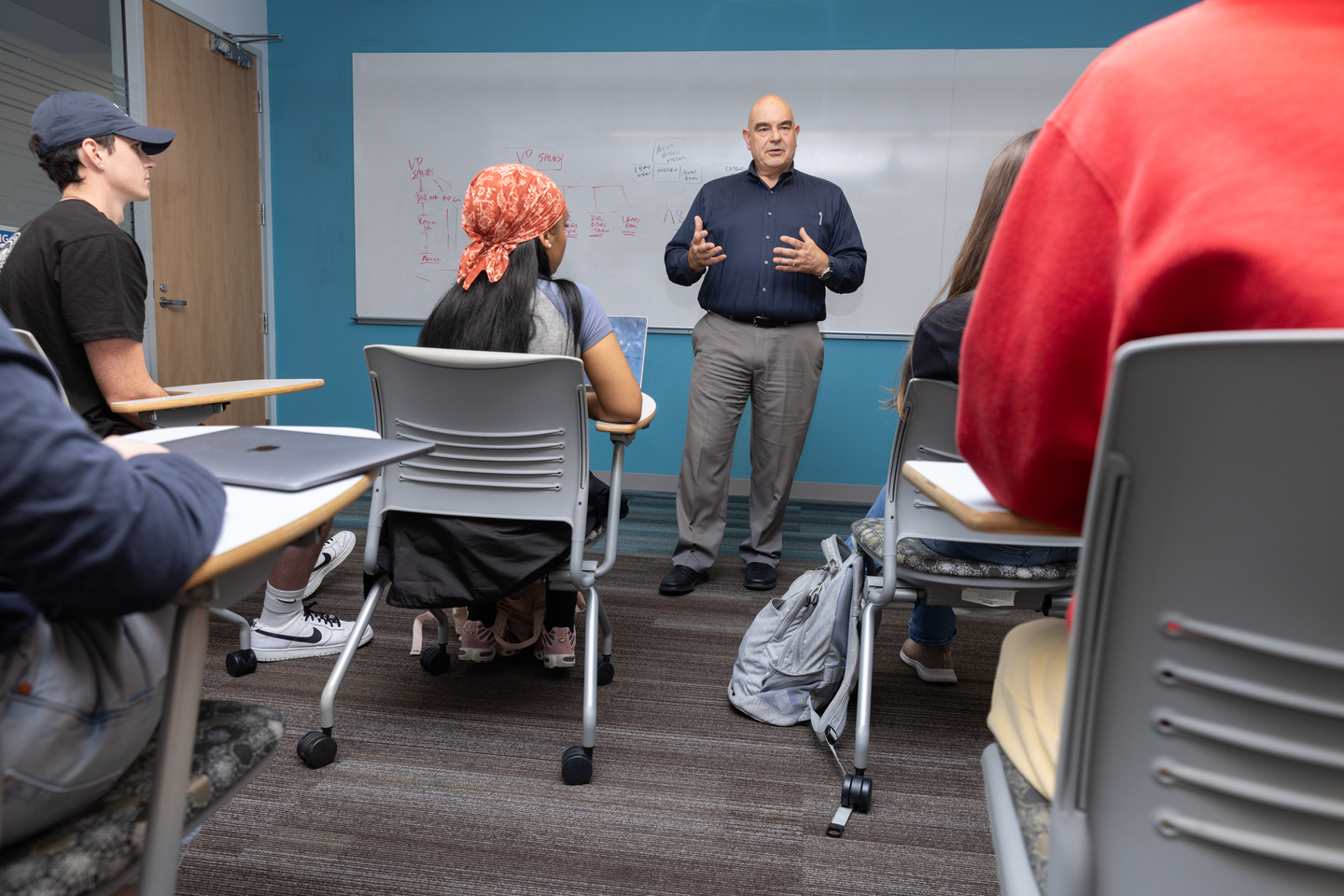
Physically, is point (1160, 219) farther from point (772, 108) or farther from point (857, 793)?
point (772, 108)

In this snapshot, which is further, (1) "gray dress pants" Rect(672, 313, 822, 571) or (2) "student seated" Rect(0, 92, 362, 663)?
(1) "gray dress pants" Rect(672, 313, 822, 571)

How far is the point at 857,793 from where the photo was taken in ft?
4.75

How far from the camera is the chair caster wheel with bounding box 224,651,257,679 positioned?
1.95m

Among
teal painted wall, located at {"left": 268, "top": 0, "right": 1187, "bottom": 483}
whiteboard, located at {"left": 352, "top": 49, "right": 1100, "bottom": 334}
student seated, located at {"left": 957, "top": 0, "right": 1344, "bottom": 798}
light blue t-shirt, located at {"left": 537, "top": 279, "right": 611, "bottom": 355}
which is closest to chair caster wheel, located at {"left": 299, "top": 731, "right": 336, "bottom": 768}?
light blue t-shirt, located at {"left": 537, "top": 279, "right": 611, "bottom": 355}

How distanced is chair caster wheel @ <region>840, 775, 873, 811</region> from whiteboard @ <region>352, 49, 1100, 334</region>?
3.00 meters

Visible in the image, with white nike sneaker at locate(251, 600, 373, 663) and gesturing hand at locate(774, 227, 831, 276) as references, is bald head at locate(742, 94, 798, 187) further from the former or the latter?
white nike sneaker at locate(251, 600, 373, 663)

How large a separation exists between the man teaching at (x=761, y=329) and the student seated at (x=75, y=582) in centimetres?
230

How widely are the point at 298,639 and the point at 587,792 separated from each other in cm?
102

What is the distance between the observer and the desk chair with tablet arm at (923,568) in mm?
1484

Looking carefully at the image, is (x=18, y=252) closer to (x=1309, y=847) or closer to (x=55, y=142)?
(x=55, y=142)

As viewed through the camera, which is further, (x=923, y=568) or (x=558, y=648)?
(x=558, y=648)

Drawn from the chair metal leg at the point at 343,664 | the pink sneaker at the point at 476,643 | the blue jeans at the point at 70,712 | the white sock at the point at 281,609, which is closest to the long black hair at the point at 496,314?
the chair metal leg at the point at 343,664

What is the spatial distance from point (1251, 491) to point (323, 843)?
1.42m

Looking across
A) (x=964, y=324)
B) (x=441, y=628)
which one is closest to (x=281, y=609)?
(x=441, y=628)
